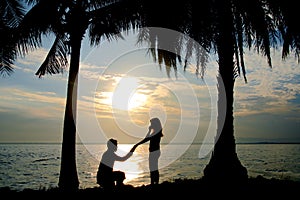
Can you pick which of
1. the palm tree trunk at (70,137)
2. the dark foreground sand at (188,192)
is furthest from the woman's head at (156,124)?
the palm tree trunk at (70,137)

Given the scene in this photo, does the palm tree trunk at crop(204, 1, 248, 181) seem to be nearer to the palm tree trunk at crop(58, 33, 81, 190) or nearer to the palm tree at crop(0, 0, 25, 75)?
the palm tree trunk at crop(58, 33, 81, 190)

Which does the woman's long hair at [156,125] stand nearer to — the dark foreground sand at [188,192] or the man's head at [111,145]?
the dark foreground sand at [188,192]

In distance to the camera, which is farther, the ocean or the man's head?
the ocean

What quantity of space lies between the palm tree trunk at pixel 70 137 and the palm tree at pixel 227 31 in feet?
8.75

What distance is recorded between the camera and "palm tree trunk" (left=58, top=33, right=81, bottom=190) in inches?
350

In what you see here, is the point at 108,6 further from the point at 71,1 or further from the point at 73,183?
the point at 73,183

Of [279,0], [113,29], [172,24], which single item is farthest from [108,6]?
[279,0]

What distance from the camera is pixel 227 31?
9.23 m

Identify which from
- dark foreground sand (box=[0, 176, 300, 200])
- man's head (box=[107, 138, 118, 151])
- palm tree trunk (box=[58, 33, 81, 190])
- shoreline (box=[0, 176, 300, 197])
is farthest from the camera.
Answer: palm tree trunk (box=[58, 33, 81, 190])

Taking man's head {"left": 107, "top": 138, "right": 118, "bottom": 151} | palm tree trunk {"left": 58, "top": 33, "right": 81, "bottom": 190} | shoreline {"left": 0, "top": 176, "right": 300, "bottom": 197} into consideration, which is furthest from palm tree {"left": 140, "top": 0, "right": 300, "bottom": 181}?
man's head {"left": 107, "top": 138, "right": 118, "bottom": 151}

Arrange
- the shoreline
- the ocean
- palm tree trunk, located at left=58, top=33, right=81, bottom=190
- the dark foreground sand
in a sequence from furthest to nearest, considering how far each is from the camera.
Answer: the ocean < palm tree trunk, located at left=58, top=33, right=81, bottom=190 < the shoreline < the dark foreground sand

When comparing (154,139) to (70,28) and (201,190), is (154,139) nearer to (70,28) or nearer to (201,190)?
(201,190)

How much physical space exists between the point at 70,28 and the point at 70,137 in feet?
11.1

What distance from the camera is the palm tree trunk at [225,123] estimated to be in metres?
8.99
